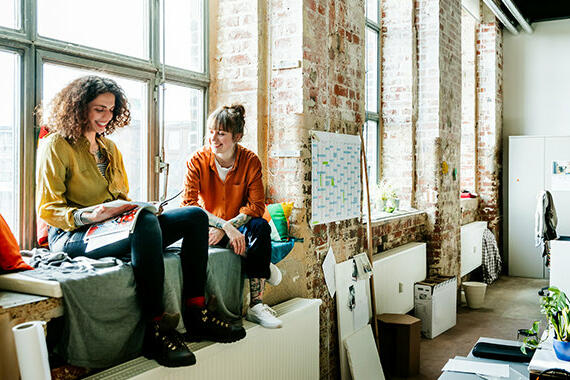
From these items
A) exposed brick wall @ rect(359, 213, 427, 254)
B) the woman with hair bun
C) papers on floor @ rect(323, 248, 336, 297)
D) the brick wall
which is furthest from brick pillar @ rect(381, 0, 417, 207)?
the woman with hair bun

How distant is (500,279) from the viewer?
789cm

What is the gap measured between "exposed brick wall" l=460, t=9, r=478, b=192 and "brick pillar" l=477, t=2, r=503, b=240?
95 millimetres

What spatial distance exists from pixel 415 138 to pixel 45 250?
434cm

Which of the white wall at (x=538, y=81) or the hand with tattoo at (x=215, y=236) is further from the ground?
the white wall at (x=538, y=81)

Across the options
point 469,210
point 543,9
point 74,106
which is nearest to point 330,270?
point 74,106

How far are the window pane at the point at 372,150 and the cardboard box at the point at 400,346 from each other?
1.73m

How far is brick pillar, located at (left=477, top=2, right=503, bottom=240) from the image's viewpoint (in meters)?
8.08

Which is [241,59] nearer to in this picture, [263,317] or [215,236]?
[215,236]

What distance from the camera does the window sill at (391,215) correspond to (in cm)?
494

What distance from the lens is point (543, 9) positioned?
25.3 feet

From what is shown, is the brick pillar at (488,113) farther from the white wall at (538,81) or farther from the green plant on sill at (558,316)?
the green plant on sill at (558,316)

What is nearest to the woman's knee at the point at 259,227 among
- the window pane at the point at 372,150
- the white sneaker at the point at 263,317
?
the white sneaker at the point at 263,317

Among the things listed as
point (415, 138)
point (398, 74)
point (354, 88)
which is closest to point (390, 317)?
point (354, 88)

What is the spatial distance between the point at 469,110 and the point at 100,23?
6499 millimetres
